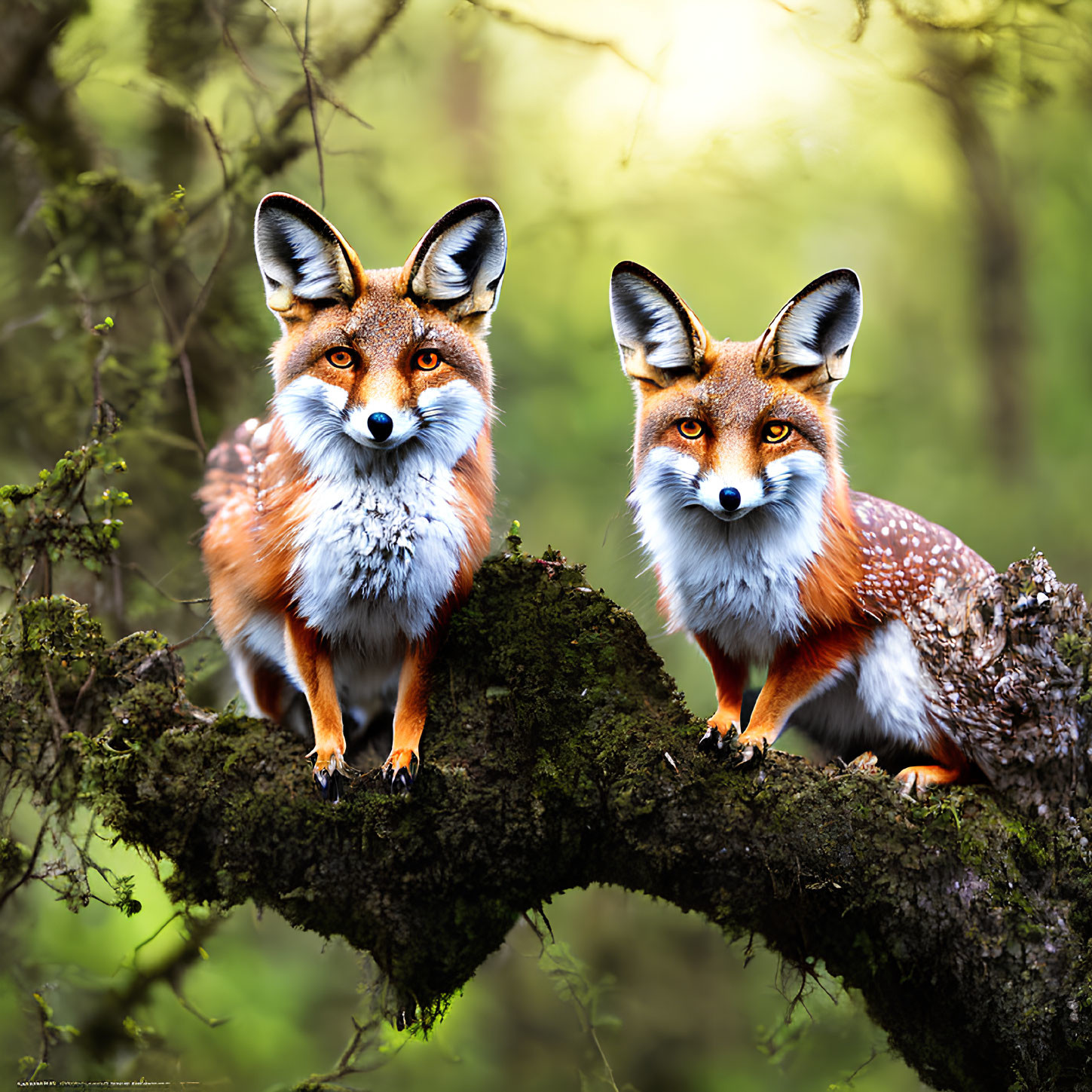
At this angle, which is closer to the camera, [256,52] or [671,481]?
[671,481]

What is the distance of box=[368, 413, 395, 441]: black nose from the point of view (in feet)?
6.39

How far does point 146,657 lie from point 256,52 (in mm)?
2804

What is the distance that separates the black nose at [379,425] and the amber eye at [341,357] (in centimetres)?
19

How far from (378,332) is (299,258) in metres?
0.28

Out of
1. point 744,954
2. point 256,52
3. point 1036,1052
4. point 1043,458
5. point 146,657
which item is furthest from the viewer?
point 1043,458

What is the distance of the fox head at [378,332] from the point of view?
206cm

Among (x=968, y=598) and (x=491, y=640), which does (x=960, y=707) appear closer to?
(x=968, y=598)

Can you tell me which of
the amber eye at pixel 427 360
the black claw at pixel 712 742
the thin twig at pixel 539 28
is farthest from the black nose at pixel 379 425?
the thin twig at pixel 539 28

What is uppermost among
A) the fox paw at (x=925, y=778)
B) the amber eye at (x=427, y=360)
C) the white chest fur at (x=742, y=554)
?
the amber eye at (x=427, y=360)

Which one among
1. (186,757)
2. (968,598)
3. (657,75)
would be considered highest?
(657,75)

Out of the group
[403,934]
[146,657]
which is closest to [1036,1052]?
[403,934]

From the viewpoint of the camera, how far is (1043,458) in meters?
4.49

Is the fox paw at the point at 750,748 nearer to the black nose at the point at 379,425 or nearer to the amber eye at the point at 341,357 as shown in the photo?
the black nose at the point at 379,425

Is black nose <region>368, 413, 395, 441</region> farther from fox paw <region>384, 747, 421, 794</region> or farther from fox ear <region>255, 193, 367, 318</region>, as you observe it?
fox paw <region>384, 747, 421, 794</region>
